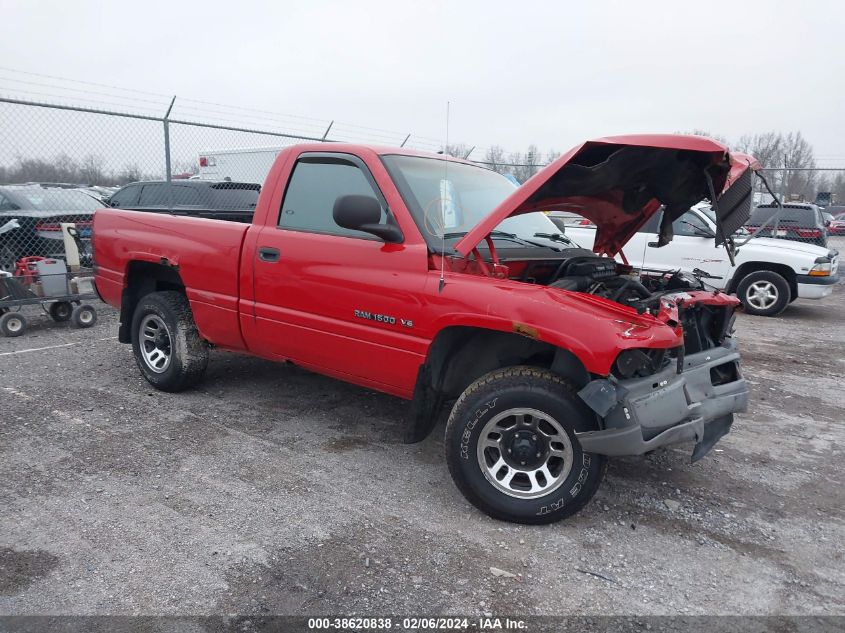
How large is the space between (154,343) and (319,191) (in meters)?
2.18

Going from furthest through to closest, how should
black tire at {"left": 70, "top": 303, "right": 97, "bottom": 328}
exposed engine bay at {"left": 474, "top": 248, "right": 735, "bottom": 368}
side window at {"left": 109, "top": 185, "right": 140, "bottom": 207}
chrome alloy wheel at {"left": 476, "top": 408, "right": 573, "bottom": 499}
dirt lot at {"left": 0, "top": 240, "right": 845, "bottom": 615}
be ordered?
side window at {"left": 109, "top": 185, "right": 140, "bottom": 207}
black tire at {"left": 70, "top": 303, "right": 97, "bottom": 328}
exposed engine bay at {"left": 474, "top": 248, "right": 735, "bottom": 368}
chrome alloy wheel at {"left": 476, "top": 408, "right": 573, "bottom": 499}
dirt lot at {"left": 0, "top": 240, "right": 845, "bottom": 615}

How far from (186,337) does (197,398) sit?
53cm

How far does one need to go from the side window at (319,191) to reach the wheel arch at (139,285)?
4.91ft

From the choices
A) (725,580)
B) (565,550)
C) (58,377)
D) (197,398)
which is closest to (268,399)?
(197,398)

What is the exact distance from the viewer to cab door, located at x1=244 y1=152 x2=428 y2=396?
3.51 meters

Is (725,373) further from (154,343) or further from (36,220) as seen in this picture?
(36,220)

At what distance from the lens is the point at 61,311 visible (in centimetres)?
770

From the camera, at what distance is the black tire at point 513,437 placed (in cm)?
302

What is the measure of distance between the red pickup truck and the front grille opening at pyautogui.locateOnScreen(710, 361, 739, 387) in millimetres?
12

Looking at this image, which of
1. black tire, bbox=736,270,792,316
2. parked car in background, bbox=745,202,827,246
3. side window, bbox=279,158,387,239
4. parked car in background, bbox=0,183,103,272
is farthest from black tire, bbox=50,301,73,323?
parked car in background, bbox=745,202,827,246

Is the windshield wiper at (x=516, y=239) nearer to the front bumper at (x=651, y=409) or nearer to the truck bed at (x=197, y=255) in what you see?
the front bumper at (x=651, y=409)

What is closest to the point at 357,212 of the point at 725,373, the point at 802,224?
the point at 725,373

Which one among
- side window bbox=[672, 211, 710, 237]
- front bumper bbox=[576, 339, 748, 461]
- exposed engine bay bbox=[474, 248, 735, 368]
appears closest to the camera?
front bumper bbox=[576, 339, 748, 461]

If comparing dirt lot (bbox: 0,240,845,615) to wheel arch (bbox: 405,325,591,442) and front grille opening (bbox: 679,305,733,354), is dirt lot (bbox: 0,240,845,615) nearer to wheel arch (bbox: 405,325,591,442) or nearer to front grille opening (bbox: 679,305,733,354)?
wheel arch (bbox: 405,325,591,442)
